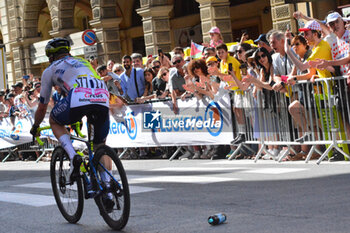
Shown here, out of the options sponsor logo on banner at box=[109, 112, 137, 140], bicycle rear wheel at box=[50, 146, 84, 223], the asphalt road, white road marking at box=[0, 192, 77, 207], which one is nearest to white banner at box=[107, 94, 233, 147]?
sponsor logo on banner at box=[109, 112, 137, 140]

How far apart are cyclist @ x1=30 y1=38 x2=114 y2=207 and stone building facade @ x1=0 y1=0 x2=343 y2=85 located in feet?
46.5

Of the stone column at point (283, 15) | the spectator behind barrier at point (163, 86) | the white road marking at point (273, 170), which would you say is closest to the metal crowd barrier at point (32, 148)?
the spectator behind barrier at point (163, 86)

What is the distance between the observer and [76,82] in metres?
7.36

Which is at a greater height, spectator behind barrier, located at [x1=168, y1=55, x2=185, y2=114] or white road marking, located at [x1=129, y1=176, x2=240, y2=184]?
spectator behind barrier, located at [x1=168, y1=55, x2=185, y2=114]

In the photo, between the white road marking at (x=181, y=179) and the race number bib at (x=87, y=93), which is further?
the white road marking at (x=181, y=179)

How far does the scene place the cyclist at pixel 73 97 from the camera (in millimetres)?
7281

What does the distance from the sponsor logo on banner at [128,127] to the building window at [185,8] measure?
60.7ft

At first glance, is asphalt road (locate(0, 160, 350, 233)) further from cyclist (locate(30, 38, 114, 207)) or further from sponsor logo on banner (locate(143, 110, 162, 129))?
sponsor logo on banner (locate(143, 110, 162, 129))

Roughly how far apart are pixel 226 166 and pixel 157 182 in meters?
2.15

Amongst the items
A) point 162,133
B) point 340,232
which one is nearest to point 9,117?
point 162,133

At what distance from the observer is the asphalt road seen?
22.3 feet

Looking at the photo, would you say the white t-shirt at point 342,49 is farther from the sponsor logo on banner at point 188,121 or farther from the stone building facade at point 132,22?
the stone building facade at point 132,22

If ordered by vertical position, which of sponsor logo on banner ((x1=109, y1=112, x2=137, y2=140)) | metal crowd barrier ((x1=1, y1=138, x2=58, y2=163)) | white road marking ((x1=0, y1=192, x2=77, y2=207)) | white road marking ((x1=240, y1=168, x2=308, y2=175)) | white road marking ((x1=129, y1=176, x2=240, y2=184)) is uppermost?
sponsor logo on banner ((x1=109, y1=112, x2=137, y2=140))

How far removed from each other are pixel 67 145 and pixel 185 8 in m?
28.9
